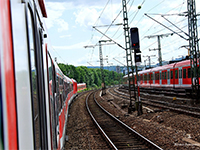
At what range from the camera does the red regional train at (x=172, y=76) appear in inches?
892

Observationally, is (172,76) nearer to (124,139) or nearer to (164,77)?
(164,77)

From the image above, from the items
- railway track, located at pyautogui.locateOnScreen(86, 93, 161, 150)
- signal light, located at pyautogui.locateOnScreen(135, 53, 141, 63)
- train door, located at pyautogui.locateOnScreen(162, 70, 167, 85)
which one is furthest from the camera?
train door, located at pyautogui.locateOnScreen(162, 70, 167, 85)

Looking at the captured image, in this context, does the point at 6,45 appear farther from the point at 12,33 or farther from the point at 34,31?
the point at 34,31

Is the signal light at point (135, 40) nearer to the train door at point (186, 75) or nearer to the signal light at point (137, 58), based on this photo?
the signal light at point (137, 58)

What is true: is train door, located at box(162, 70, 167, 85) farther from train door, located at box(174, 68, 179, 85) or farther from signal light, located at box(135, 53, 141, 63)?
signal light, located at box(135, 53, 141, 63)

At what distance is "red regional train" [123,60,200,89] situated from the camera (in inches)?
892

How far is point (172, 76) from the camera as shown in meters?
26.4

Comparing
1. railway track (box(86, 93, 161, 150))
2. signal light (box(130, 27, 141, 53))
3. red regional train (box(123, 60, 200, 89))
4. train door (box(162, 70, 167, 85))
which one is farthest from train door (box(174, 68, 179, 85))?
railway track (box(86, 93, 161, 150))

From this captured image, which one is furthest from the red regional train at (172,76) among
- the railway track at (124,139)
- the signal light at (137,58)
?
the railway track at (124,139)

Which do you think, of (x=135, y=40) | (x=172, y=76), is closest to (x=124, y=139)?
(x=135, y=40)

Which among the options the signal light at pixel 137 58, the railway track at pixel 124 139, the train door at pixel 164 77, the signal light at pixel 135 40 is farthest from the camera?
the train door at pixel 164 77

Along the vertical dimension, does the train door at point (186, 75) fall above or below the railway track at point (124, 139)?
above

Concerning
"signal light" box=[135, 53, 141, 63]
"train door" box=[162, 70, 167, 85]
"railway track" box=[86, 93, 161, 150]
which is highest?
"signal light" box=[135, 53, 141, 63]

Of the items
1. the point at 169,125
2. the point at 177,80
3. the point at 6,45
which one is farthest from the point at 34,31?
the point at 177,80
